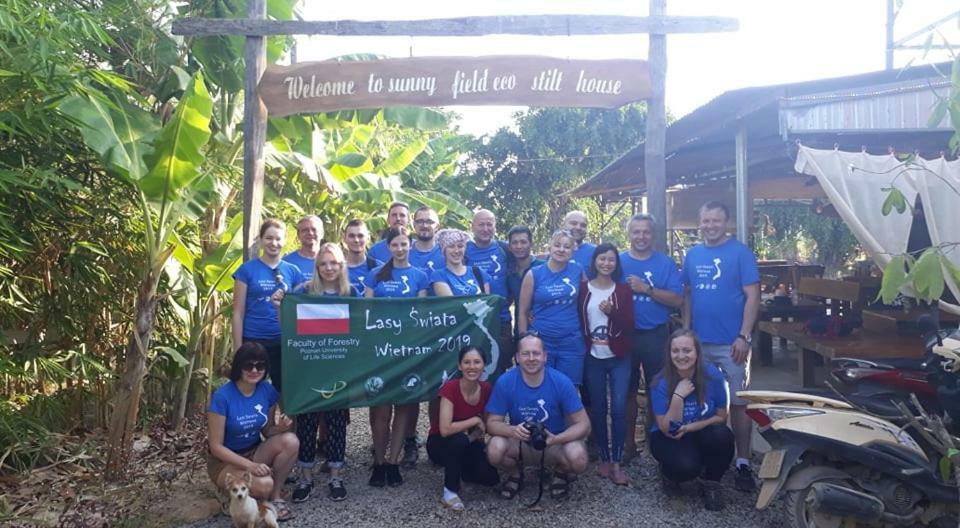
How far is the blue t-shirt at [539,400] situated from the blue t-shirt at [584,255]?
115 cm

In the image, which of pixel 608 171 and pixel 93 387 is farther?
pixel 608 171

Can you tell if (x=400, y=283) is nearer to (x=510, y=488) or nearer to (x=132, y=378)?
(x=510, y=488)

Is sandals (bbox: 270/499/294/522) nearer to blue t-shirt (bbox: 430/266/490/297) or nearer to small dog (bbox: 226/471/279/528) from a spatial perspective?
small dog (bbox: 226/471/279/528)

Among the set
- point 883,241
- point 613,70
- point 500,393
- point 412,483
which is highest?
point 613,70

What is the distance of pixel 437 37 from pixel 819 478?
4.16 m

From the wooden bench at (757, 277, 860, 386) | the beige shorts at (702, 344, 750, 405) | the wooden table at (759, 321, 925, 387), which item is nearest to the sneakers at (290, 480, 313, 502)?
the beige shorts at (702, 344, 750, 405)

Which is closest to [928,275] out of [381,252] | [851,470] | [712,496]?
[851,470]

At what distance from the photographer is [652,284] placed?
5.41m

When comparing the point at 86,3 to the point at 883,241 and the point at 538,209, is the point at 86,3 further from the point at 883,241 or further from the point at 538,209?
the point at 538,209

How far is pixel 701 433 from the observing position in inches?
188

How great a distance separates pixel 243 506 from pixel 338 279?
1.71 meters

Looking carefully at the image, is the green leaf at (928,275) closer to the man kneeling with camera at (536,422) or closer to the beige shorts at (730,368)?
the man kneeling with camera at (536,422)

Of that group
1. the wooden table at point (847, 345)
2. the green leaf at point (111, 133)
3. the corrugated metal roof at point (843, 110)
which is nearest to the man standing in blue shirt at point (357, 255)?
the green leaf at point (111, 133)

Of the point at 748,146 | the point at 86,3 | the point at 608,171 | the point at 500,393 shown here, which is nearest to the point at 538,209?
the point at 608,171
